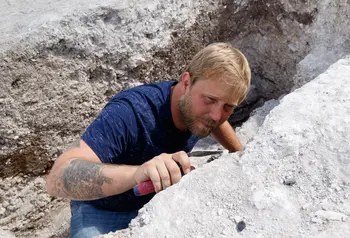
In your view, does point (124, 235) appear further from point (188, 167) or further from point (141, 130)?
point (141, 130)

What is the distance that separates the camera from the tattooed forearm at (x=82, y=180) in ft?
5.93

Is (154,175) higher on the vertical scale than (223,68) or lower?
lower

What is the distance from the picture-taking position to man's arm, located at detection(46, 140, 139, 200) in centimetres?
174

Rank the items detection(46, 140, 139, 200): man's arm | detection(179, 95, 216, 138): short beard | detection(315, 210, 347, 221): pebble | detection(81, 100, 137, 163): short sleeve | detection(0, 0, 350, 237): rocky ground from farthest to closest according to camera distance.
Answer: detection(0, 0, 350, 237): rocky ground → detection(179, 95, 216, 138): short beard → detection(81, 100, 137, 163): short sleeve → detection(46, 140, 139, 200): man's arm → detection(315, 210, 347, 221): pebble

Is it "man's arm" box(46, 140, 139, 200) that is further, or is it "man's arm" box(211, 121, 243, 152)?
"man's arm" box(211, 121, 243, 152)

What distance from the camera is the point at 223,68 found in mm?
2127

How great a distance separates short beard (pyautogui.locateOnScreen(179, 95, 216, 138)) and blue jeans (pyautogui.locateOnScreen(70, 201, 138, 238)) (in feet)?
1.89

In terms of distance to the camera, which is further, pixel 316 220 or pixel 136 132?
pixel 136 132

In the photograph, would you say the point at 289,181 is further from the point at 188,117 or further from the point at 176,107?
the point at 176,107

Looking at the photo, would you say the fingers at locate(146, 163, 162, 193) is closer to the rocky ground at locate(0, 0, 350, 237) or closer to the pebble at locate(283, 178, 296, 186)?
the pebble at locate(283, 178, 296, 186)

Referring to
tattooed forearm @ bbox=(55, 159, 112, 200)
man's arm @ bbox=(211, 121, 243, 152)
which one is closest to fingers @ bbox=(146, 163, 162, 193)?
tattooed forearm @ bbox=(55, 159, 112, 200)

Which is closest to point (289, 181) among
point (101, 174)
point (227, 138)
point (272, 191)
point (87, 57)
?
Answer: point (272, 191)

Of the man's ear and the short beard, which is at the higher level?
the man's ear

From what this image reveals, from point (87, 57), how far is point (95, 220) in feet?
4.04
